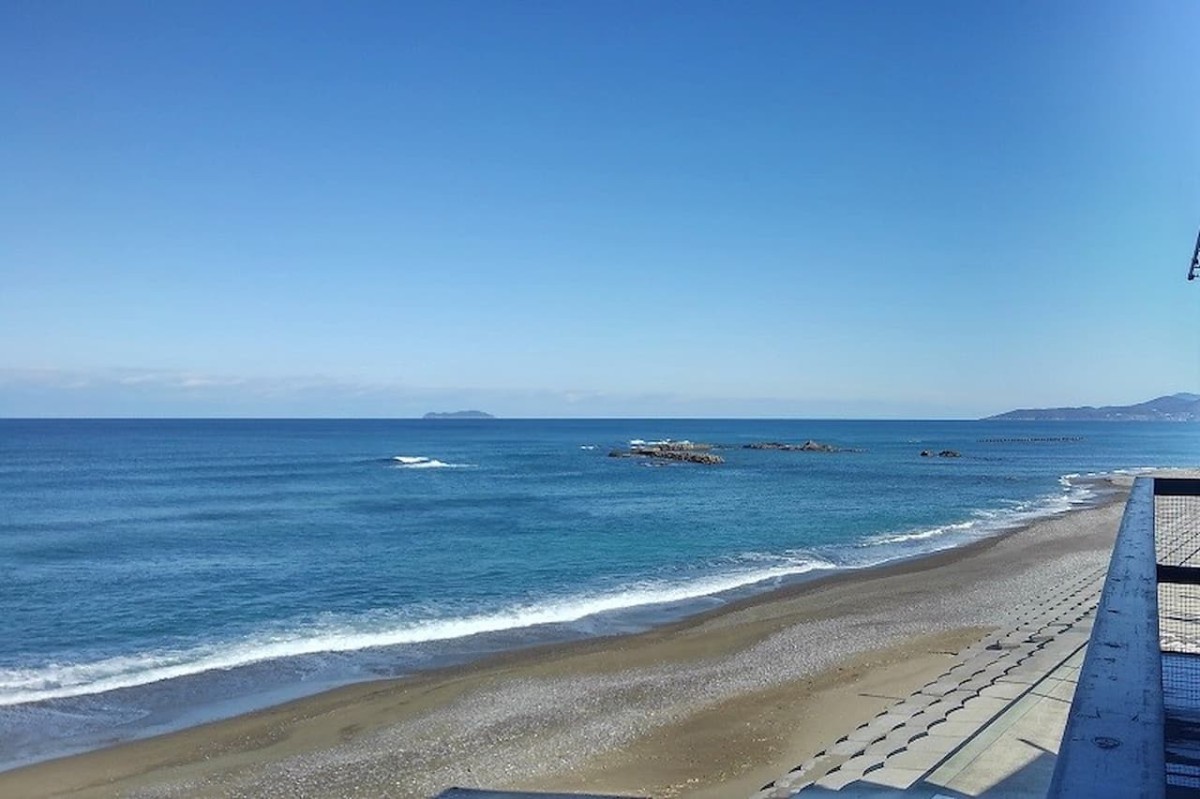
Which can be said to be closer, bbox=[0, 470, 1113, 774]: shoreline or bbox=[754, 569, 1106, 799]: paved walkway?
bbox=[754, 569, 1106, 799]: paved walkway

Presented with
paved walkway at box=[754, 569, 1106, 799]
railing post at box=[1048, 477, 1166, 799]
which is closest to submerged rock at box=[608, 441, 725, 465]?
paved walkway at box=[754, 569, 1106, 799]

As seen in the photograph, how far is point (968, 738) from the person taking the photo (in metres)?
8.52

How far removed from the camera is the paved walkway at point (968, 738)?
7.20 metres

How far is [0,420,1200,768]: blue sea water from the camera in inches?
619

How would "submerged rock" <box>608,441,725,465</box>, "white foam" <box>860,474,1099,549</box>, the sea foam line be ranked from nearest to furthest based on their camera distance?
the sea foam line, "white foam" <box>860,474,1099,549</box>, "submerged rock" <box>608,441,725,465</box>

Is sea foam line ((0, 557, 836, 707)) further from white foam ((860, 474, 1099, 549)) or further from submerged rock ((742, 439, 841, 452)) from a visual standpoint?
submerged rock ((742, 439, 841, 452))

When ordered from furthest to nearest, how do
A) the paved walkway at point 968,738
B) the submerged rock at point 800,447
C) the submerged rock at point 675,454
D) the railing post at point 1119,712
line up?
1. the submerged rock at point 800,447
2. the submerged rock at point 675,454
3. the paved walkway at point 968,738
4. the railing post at point 1119,712

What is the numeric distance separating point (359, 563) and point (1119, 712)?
26.8m

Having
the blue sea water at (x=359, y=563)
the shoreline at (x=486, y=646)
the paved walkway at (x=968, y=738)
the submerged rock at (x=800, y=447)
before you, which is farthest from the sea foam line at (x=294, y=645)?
the submerged rock at (x=800, y=447)

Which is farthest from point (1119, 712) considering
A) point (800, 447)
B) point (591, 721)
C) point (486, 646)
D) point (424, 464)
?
point (800, 447)

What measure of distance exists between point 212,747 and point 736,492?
40.0m

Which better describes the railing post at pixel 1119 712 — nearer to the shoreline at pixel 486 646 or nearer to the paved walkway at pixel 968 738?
the paved walkway at pixel 968 738

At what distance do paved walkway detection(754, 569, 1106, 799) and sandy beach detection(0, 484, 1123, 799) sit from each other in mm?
1260

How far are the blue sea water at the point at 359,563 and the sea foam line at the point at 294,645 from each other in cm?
7
